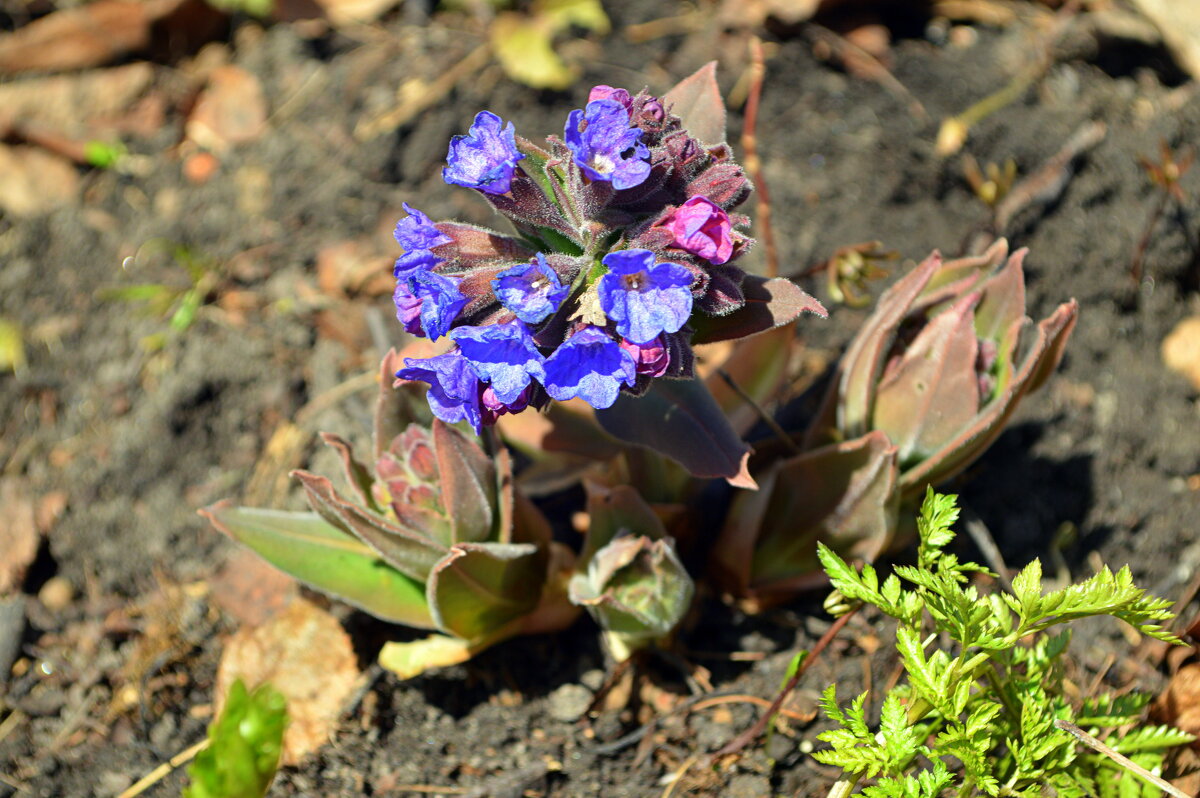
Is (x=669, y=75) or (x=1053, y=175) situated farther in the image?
(x=669, y=75)

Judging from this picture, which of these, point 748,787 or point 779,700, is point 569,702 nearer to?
point 748,787

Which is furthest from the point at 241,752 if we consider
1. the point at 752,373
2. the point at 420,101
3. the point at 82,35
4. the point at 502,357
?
the point at 82,35

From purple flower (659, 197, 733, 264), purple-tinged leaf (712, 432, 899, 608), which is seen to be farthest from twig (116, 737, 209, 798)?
purple flower (659, 197, 733, 264)

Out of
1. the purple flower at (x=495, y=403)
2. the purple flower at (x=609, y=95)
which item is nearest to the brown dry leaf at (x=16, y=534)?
the purple flower at (x=495, y=403)

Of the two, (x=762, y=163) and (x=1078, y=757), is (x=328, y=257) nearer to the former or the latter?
(x=762, y=163)

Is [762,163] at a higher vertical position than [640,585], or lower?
higher

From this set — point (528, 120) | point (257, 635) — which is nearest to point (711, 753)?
point (257, 635)
